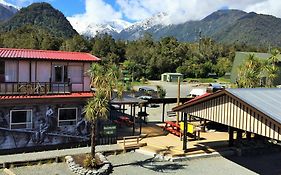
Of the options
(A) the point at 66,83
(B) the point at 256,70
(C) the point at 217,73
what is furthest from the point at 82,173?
(C) the point at 217,73

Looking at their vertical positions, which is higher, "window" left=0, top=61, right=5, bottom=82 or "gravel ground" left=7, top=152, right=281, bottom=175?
"window" left=0, top=61, right=5, bottom=82

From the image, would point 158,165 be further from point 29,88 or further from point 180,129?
point 29,88

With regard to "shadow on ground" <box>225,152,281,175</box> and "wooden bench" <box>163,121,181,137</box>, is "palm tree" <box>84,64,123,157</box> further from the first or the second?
"wooden bench" <box>163,121,181,137</box>

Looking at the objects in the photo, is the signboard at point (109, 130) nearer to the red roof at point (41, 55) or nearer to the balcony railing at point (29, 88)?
the balcony railing at point (29, 88)

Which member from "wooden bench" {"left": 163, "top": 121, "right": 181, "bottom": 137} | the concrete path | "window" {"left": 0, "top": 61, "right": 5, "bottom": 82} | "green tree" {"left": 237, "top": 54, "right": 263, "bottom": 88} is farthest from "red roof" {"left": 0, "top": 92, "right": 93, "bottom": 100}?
"green tree" {"left": 237, "top": 54, "right": 263, "bottom": 88}

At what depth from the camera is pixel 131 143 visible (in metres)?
22.1

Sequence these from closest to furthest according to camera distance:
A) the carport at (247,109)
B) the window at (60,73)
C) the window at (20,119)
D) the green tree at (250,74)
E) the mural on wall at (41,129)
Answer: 1. the carport at (247,109)
2. the mural on wall at (41,129)
3. the window at (20,119)
4. the window at (60,73)
5. the green tree at (250,74)

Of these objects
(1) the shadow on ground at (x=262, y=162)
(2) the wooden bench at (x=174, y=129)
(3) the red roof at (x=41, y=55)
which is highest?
(3) the red roof at (x=41, y=55)

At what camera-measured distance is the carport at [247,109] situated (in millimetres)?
13547

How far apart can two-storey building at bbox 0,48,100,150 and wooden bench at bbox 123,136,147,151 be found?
2.68m

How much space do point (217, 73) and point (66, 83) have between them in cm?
Result: 7678

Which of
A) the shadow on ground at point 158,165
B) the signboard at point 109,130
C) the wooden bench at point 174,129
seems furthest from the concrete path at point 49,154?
the wooden bench at point 174,129

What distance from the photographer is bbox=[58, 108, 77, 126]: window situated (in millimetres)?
21469

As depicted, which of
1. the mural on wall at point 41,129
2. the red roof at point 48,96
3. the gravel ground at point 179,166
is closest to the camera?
the gravel ground at point 179,166
